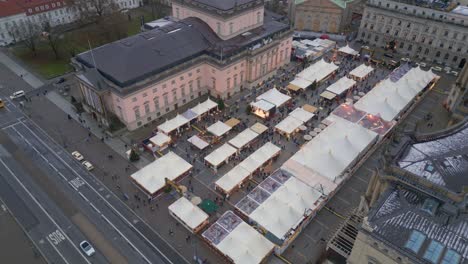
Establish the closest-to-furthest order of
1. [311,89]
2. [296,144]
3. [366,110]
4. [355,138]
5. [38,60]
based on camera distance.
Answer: [355,138], [296,144], [366,110], [311,89], [38,60]

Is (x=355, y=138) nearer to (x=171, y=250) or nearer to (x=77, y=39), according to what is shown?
(x=171, y=250)

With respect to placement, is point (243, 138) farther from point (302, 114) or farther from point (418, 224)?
point (418, 224)

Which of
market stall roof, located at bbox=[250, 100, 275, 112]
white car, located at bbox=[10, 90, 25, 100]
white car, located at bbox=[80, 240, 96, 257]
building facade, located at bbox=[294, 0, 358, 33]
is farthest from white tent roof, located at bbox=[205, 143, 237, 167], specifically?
building facade, located at bbox=[294, 0, 358, 33]

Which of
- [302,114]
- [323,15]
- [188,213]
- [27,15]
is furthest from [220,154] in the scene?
[27,15]

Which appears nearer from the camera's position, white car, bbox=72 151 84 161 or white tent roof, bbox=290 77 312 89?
white car, bbox=72 151 84 161

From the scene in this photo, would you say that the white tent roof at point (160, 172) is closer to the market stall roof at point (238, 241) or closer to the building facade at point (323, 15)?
the market stall roof at point (238, 241)

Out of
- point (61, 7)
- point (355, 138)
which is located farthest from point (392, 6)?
point (61, 7)

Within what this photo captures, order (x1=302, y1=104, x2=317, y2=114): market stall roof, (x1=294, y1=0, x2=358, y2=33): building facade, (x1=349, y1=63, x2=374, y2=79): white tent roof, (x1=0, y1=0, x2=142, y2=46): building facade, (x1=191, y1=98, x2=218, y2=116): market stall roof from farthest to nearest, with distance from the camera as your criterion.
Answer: (x1=294, y1=0, x2=358, y2=33): building facade
(x1=0, y1=0, x2=142, y2=46): building facade
(x1=349, y1=63, x2=374, y2=79): white tent roof
(x1=302, y1=104, x2=317, y2=114): market stall roof
(x1=191, y1=98, x2=218, y2=116): market stall roof

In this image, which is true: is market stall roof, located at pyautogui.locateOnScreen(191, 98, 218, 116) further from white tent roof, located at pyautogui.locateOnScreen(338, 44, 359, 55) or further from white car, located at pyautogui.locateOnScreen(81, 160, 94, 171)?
white tent roof, located at pyautogui.locateOnScreen(338, 44, 359, 55)
